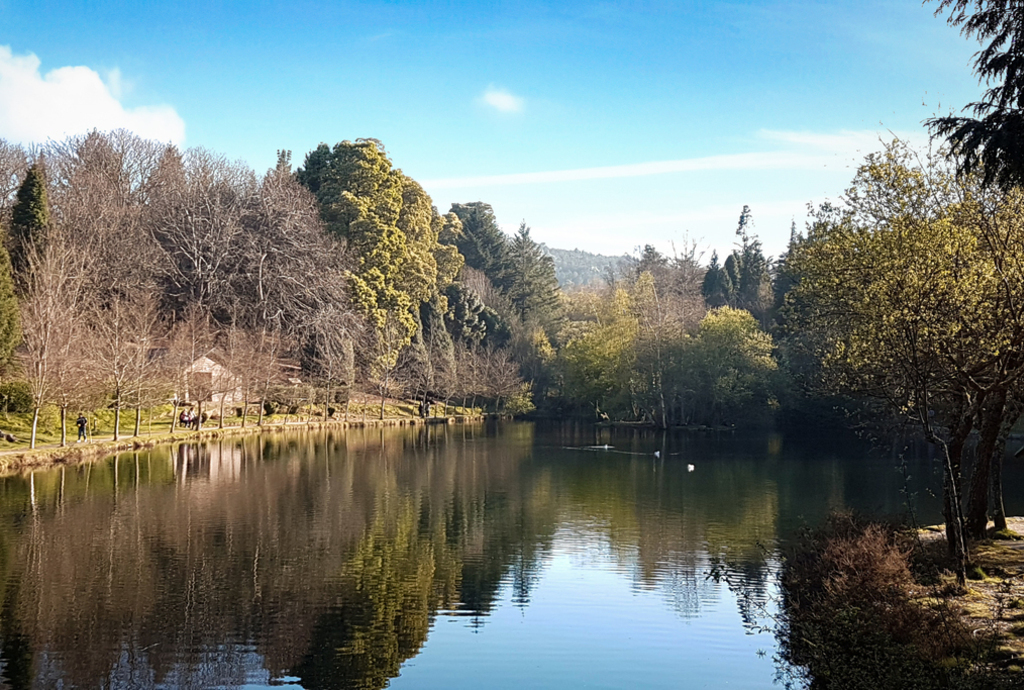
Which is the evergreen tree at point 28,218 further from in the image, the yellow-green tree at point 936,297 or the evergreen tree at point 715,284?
the evergreen tree at point 715,284

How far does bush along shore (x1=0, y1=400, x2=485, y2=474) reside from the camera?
36309 mm

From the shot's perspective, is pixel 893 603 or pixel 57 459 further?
pixel 57 459

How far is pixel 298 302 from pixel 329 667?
52454 millimetres

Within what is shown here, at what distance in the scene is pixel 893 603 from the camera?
47.8 ft

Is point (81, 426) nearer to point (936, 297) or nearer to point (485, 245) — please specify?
point (936, 297)

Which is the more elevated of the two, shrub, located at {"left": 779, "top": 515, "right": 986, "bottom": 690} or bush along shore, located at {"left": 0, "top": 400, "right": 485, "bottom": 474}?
bush along shore, located at {"left": 0, "top": 400, "right": 485, "bottom": 474}

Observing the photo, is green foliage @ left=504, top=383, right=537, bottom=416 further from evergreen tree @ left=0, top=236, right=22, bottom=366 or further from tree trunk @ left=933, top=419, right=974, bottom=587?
tree trunk @ left=933, top=419, right=974, bottom=587

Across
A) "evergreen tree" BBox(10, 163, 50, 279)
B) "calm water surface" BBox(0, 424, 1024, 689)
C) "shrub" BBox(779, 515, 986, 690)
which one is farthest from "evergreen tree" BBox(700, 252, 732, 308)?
"shrub" BBox(779, 515, 986, 690)

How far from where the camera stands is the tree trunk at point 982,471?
749 inches

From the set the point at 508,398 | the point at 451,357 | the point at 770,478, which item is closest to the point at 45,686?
the point at 770,478

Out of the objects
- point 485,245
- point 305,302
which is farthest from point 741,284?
point 305,302

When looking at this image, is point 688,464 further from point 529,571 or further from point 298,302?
point 298,302

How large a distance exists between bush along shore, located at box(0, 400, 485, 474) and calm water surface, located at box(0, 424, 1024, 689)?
70.4 inches

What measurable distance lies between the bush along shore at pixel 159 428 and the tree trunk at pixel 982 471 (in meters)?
32.1
